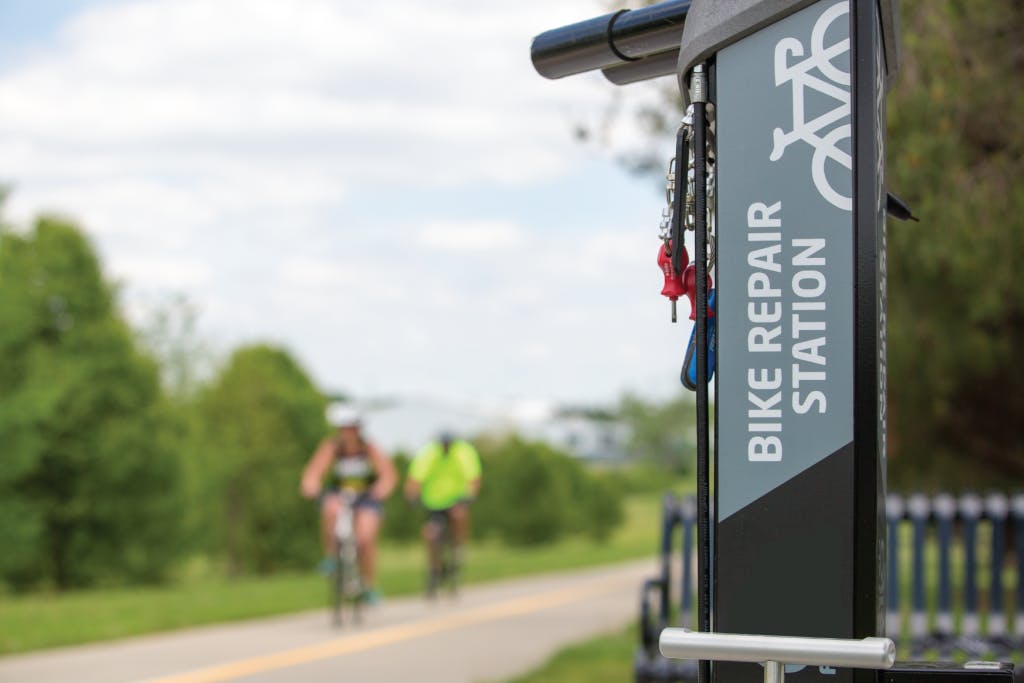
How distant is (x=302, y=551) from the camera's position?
31.1 metres

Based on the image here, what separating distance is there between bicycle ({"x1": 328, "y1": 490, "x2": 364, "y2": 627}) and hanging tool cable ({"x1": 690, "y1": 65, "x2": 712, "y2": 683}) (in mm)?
9590

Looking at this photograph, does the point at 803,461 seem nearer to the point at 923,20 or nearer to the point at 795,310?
the point at 795,310

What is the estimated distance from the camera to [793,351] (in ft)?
8.66

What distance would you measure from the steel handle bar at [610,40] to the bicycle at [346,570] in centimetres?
939

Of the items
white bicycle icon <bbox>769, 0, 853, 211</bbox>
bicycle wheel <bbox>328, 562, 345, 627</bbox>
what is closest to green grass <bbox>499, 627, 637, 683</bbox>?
bicycle wheel <bbox>328, 562, 345, 627</bbox>

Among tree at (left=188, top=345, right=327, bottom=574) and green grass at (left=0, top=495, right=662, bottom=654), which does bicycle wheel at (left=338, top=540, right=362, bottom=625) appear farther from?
tree at (left=188, top=345, right=327, bottom=574)

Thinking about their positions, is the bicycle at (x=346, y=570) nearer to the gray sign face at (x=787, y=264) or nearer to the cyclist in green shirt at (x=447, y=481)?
Answer: the cyclist in green shirt at (x=447, y=481)

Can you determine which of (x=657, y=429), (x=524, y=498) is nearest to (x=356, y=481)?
(x=524, y=498)

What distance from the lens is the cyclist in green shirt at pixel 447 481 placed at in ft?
50.3

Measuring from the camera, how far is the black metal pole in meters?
2.69

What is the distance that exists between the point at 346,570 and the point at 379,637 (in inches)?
54.5

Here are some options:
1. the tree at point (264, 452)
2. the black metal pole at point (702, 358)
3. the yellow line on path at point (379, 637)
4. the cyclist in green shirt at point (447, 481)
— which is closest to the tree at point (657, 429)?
the tree at point (264, 452)

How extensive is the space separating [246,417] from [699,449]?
2911 cm

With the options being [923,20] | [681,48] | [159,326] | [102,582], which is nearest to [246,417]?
[102,582]
